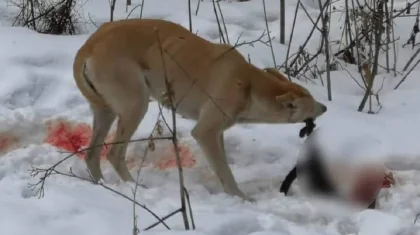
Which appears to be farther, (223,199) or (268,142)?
(268,142)

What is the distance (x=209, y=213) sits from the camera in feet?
16.1

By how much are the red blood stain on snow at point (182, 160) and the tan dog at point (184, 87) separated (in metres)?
0.40

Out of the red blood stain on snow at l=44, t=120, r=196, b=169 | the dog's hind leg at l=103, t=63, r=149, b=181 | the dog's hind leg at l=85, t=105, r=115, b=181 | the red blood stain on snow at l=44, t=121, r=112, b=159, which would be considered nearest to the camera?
the dog's hind leg at l=103, t=63, r=149, b=181

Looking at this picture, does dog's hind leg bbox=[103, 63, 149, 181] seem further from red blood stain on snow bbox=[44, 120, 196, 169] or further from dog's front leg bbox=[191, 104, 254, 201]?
dog's front leg bbox=[191, 104, 254, 201]

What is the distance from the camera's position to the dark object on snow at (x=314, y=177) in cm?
542

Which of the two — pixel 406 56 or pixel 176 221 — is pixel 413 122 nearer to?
pixel 406 56

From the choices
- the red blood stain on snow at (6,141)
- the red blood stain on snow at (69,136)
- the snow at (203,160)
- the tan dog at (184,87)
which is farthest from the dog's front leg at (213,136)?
the red blood stain on snow at (6,141)

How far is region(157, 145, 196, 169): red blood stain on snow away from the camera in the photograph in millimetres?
6391

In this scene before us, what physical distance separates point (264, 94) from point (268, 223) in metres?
1.53

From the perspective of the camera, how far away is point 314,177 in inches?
220

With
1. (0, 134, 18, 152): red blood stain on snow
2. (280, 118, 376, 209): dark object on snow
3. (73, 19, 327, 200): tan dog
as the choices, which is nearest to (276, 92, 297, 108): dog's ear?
(73, 19, 327, 200): tan dog

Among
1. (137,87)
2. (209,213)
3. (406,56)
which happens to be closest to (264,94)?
(137,87)

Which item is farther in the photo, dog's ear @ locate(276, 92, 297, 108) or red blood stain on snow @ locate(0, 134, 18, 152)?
red blood stain on snow @ locate(0, 134, 18, 152)

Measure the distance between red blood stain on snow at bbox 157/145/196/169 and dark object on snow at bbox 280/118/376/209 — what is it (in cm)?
91
